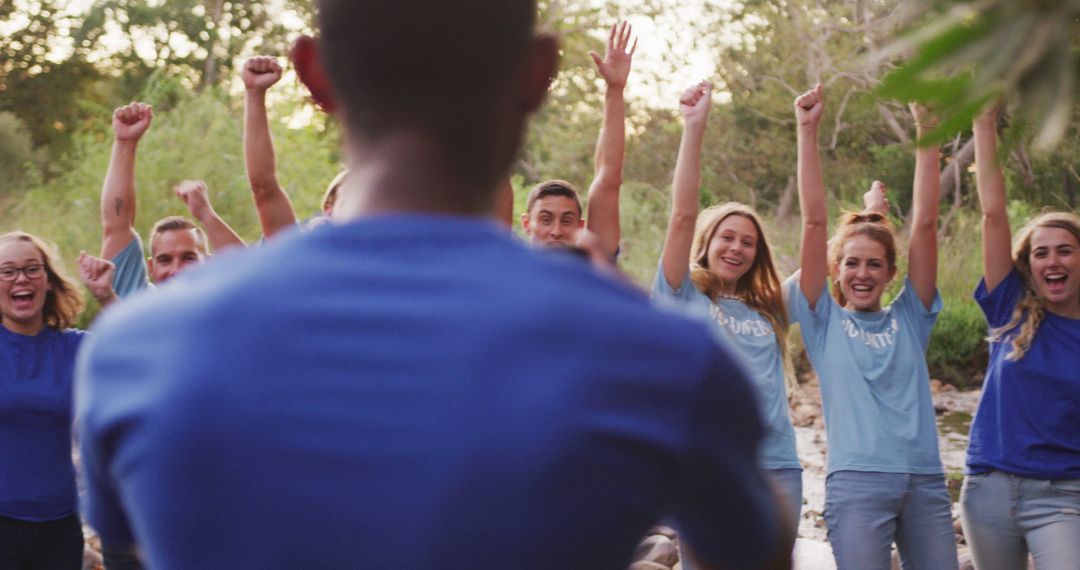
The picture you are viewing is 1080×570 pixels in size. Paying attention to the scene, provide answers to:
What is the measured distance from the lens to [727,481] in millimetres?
1023

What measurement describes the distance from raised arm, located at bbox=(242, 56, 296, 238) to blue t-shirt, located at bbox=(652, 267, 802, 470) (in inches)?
52.4

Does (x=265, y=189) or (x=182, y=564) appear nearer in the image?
(x=182, y=564)

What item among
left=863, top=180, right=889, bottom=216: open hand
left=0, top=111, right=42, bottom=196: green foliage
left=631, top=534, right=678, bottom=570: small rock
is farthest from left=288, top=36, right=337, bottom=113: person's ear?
left=0, top=111, right=42, bottom=196: green foliage

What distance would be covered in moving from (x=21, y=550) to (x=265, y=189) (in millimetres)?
1444

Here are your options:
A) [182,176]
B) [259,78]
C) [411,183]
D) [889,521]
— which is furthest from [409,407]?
[182,176]

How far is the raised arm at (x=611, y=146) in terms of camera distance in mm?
4438

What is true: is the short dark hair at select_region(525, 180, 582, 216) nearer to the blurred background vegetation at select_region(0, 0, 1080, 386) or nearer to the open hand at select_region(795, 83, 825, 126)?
the open hand at select_region(795, 83, 825, 126)

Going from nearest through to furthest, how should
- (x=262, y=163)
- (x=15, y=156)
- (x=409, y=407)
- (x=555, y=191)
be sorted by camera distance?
(x=409, y=407) < (x=262, y=163) < (x=555, y=191) < (x=15, y=156)

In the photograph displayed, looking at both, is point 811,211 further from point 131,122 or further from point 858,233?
point 131,122

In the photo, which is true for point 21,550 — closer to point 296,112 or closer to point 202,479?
point 202,479

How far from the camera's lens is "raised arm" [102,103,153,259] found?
15.9 ft

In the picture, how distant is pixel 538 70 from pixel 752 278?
3908 millimetres

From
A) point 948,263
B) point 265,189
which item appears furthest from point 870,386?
point 948,263

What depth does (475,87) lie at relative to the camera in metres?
1.03
